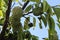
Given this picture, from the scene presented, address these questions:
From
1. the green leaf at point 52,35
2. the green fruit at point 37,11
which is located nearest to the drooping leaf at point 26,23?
the green fruit at point 37,11

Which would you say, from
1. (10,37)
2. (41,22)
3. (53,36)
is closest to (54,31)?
(53,36)

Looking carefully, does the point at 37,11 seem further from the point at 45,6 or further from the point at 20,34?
the point at 20,34

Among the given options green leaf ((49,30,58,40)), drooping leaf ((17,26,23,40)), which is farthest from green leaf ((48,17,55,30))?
drooping leaf ((17,26,23,40))

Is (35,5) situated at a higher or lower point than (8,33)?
higher

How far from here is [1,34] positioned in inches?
50.0

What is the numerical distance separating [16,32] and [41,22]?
22 centimetres

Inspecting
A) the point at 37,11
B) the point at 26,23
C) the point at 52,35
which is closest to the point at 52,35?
the point at 52,35

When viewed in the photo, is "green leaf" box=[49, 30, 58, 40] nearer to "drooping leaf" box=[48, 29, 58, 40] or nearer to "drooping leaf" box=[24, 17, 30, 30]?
"drooping leaf" box=[48, 29, 58, 40]

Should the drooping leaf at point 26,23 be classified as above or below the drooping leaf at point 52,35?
above

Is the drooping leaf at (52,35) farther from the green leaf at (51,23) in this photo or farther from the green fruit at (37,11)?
the green fruit at (37,11)

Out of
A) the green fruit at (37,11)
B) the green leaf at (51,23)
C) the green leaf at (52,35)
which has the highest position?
the green fruit at (37,11)

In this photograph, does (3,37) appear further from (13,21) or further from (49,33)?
(49,33)

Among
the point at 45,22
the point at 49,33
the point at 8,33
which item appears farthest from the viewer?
the point at 8,33

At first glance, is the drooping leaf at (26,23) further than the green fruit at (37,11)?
Yes
